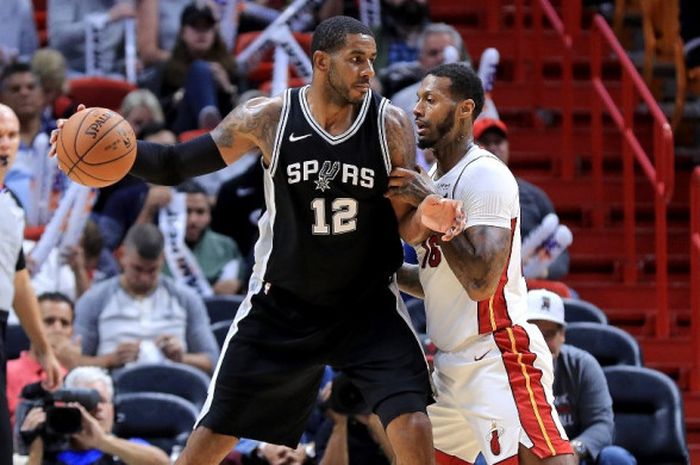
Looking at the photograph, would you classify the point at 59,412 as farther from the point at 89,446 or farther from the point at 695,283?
the point at 695,283

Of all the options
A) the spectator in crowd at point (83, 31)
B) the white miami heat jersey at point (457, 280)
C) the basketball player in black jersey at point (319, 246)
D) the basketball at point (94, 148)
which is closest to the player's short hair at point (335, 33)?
the basketball player in black jersey at point (319, 246)

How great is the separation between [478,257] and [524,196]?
4014 mm

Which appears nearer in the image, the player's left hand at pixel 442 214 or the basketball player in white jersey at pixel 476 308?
the player's left hand at pixel 442 214

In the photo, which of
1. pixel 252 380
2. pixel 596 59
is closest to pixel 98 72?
pixel 596 59

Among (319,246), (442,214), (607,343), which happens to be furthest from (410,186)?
(607,343)

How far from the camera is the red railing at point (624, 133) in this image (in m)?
10.2

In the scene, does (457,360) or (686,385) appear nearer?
(457,360)

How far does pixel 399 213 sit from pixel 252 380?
0.88 meters

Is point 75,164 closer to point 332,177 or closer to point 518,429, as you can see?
point 332,177

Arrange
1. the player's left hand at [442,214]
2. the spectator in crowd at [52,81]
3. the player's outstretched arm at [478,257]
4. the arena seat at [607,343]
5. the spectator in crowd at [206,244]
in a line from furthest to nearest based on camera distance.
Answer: the spectator in crowd at [52,81], the spectator in crowd at [206,244], the arena seat at [607,343], the player's outstretched arm at [478,257], the player's left hand at [442,214]

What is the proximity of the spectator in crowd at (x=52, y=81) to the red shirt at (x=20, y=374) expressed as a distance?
10.3ft

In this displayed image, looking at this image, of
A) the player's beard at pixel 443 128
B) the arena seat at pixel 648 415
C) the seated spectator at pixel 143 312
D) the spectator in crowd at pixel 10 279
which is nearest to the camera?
the player's beard at pixel 443 128

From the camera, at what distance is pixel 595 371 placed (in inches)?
323

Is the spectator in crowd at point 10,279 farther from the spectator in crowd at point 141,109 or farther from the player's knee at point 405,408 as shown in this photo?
the spectator in crowd at point 141,109
